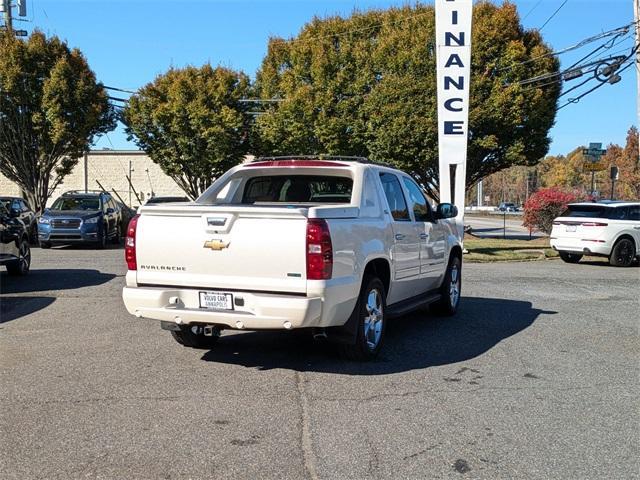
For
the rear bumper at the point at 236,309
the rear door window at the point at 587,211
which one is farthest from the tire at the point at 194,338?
the rear door window at the point at 587,211

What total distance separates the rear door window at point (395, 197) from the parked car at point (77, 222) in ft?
45.7

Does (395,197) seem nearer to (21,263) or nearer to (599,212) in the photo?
(21,263)

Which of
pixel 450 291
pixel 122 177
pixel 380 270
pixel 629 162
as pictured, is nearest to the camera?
pixel 380 270

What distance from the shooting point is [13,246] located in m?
12.0

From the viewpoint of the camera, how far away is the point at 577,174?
341 ft

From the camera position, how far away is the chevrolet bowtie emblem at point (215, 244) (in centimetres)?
579

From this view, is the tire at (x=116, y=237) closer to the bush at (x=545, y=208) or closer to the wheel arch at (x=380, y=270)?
the wheel arch at (x=380, y=270)

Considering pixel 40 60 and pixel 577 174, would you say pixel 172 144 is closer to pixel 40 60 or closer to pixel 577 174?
pixel 40 60

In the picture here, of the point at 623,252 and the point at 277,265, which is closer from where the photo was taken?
the point at 277,265

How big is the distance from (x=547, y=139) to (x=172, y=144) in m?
15.6

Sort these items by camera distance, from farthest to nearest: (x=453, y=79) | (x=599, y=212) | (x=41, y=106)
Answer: (x=41, y=106)
(x=599, y=212)
(x=453, y=79)

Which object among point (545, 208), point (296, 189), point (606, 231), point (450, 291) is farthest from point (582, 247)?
point (296, 189)

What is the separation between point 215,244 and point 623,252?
1429 cm

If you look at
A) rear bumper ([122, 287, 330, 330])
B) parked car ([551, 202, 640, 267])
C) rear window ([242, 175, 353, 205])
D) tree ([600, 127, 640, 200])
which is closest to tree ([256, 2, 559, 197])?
parked car ([551, 202, 640, 267])
